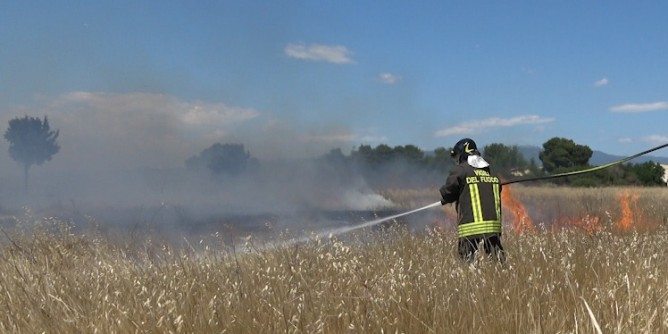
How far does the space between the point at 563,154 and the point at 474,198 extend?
41054 mm

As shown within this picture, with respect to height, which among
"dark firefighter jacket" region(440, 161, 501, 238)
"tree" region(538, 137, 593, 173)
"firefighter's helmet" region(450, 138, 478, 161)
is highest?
"tree" region(538, 137, 593, 173)

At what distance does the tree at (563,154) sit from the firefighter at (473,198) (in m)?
39.6

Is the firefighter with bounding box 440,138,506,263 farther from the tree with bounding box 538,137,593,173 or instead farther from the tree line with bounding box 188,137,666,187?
the tree with bounding box 538,137,593,173

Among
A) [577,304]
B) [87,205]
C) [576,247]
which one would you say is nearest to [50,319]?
[577,304]

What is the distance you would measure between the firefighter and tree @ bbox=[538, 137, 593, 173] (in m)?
39.6

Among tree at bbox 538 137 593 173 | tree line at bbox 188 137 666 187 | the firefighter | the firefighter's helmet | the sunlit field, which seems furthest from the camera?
tree at bbox 538 137 593 173

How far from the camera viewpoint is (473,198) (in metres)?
6.13

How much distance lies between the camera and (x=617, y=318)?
2.69m

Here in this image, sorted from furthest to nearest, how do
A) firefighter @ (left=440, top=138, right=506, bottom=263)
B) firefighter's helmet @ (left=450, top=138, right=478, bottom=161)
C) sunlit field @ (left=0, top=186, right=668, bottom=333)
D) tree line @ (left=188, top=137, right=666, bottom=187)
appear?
tree line @ (left=188, top=137, right=666, bottom=187) → firefighter's helmet @ (left=450, top=138, right=478, bottom=161) → firefighter @ (left=440, top=138, right=506, bottom=263) → sunlit field @ (left=0, top=186, right=668, bottom=333)

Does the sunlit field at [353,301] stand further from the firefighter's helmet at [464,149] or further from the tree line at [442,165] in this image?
the tree line at [442,165]

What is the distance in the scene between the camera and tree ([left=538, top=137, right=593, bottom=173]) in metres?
44.1

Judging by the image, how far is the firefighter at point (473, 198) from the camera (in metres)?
6.01

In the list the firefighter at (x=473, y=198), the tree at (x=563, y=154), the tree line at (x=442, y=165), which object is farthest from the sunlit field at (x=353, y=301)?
the tree at (x=563, y=154)

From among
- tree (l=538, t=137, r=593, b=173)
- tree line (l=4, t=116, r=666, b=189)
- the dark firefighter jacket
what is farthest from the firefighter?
tree (l=538, t=137, r=593, b=173)
